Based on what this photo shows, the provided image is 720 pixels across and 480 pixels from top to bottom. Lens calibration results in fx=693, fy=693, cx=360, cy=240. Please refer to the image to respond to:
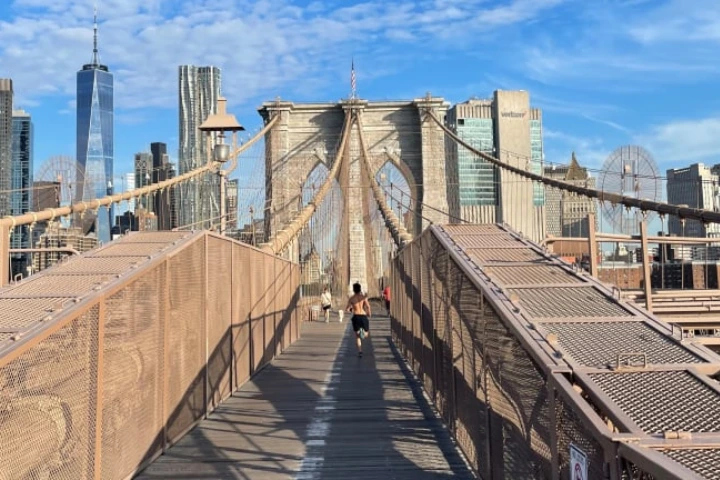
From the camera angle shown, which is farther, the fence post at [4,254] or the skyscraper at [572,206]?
the skyscraper at [572,206]

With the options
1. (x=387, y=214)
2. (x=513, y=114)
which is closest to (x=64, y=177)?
(x=387, y=214)

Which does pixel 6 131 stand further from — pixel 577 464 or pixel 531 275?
pixel 577 464

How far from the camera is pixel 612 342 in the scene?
2.95 metres

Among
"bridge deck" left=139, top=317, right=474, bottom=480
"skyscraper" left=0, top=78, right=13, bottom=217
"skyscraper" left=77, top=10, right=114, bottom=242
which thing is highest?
"skyscraper" left=77, top=10, right=114, bottom=242

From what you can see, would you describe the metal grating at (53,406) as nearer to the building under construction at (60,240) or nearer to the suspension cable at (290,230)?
the suspension cable at (290,230)

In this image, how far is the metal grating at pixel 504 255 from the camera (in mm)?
4250

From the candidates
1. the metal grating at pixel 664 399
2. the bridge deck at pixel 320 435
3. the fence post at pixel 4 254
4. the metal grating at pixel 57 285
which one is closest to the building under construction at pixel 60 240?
the fence post at pixel 4 254

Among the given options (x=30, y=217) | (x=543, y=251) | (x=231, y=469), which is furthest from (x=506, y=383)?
(x=30, y=217)

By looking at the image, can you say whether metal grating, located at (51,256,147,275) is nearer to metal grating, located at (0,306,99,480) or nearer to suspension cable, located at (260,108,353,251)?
metal grating, located at (0,306,99,480)

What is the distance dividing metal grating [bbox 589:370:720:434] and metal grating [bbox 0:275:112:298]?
270 cm

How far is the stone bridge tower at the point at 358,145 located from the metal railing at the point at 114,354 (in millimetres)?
27130

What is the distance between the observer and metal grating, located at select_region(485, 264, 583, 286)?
3783 millimetres

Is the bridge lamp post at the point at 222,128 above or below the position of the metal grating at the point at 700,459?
above

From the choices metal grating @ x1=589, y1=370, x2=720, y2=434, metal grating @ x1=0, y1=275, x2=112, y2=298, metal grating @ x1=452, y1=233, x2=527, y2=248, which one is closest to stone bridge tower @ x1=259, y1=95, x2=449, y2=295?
metal grating @ x1=452, y1=233, x2=527, y2=248
